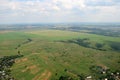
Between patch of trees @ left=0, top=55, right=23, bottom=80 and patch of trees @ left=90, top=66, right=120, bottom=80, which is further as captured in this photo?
patch of trees @ left=0, top=55, right=23, bottom=80

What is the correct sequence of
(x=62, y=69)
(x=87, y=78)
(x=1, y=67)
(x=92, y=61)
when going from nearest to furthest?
(x=87, y=78) < (x=62, y=69) < (x=1, y=67) < (x=92, y=61)

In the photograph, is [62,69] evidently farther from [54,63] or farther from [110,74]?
[110,74]

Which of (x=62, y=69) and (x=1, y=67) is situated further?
(x=1, y=67)

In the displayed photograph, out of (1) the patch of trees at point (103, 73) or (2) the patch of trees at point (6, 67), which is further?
(2) the patch of trees at point (6, 67)

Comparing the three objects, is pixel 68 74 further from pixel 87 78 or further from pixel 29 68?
pixel 29 68

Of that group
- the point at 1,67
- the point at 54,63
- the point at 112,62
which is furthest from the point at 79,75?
the point at 1,67

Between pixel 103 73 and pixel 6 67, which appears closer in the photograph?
pixel 103 73

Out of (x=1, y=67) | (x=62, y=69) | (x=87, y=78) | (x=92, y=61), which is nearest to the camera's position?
(x=87, y=78)

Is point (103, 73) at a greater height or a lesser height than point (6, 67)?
lesser

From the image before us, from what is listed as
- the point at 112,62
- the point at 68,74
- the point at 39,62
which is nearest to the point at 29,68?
the point at 39,62
